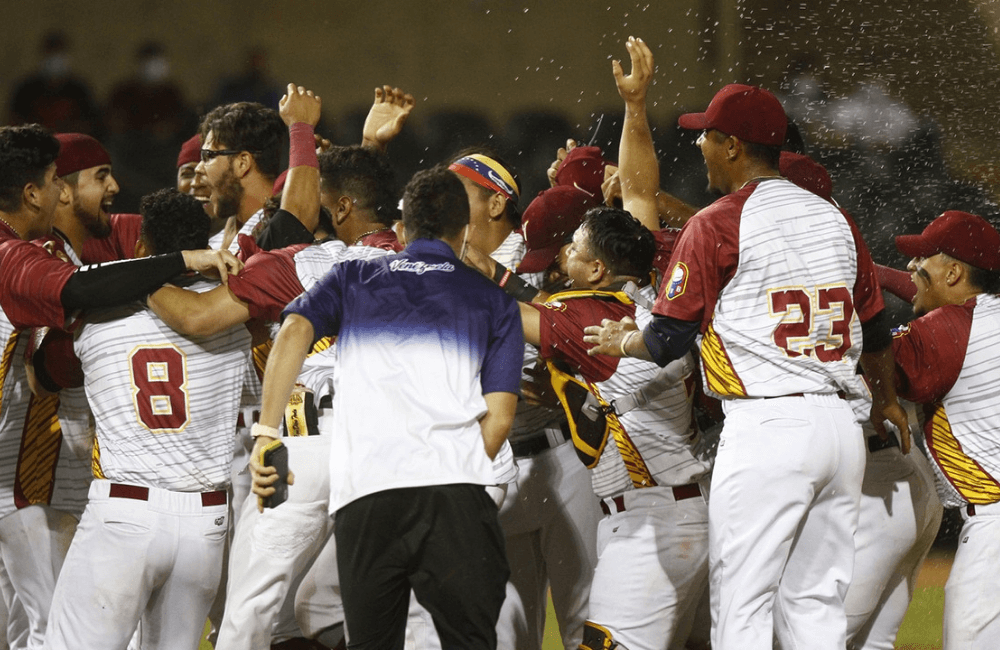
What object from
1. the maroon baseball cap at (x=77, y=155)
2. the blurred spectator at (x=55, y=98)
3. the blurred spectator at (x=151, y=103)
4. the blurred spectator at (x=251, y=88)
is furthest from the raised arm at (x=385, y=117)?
the blurred spectator at (x=55, y=98)

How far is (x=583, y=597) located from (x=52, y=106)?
8.38 meters

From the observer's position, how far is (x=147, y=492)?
3.37m

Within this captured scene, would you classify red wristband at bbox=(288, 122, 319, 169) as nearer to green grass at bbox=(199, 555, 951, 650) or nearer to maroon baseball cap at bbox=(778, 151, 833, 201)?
maroon baseball cap at bbox=(778, 151, 833, 201)

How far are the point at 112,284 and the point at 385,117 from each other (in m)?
2.38

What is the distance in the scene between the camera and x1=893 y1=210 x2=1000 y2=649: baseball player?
3820 millimetres

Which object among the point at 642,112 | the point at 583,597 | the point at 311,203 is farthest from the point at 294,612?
the point at 642,112

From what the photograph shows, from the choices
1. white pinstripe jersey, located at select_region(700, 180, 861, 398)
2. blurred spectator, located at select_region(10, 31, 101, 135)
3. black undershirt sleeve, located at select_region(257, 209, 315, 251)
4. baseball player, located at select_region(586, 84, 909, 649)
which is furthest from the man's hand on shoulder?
blurred spectator, located at select_region(10, 31, 101, 135)

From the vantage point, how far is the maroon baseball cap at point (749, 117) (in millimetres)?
3594

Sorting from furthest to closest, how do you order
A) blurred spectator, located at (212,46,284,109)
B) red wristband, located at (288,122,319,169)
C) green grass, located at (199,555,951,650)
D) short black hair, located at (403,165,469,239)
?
blurred spectator, located at (212,46,284,109)
green grass, located at (199,555,951,650)
red wristband, located at (288,122,319,169)
short black hair, located at (403,165,469,239)

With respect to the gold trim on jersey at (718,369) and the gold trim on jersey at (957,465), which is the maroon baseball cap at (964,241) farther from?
the gold trim on jersey at (718,369)

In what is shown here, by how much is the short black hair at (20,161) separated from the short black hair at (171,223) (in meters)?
0.49

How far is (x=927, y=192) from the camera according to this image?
29.4 feet

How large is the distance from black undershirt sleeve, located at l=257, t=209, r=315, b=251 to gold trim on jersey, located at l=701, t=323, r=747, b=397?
4.93ft

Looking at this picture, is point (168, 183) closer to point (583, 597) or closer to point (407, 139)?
point (407, 139)
